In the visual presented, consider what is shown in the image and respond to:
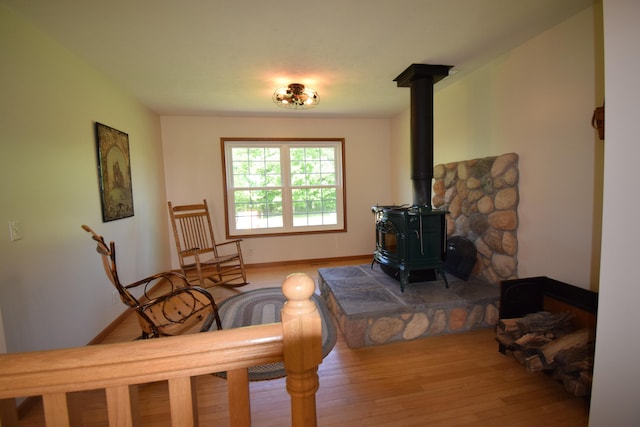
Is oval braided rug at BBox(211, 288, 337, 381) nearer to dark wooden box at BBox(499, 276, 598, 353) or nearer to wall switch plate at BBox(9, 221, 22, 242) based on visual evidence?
dark wooden box at BBox(499, 276, 598, 353)

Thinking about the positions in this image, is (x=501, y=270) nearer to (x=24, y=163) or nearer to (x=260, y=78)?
(x=260, y=78)

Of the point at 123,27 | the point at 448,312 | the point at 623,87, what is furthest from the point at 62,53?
the point at 448,312

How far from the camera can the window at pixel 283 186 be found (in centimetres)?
426

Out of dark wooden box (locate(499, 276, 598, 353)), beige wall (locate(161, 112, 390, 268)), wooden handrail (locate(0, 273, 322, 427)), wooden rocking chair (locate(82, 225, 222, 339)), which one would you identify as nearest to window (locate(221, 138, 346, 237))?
beige wall (locate(161, 112, 390, 268))

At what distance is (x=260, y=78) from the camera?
278 cm

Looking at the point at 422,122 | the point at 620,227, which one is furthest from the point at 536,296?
the point at 422,122

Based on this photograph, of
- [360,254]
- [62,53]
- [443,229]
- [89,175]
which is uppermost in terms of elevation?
[62,53]

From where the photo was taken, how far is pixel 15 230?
160 cm

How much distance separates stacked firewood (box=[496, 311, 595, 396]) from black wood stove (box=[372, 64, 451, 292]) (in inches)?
27.8

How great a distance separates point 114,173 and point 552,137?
12.4 feet

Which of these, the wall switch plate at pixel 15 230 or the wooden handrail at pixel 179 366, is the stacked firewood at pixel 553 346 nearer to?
the wooden handrail at pixel 179 366

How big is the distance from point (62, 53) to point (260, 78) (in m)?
1.50

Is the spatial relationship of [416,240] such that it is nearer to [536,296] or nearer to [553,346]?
[536,296]

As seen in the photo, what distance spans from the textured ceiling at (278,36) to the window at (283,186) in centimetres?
131
